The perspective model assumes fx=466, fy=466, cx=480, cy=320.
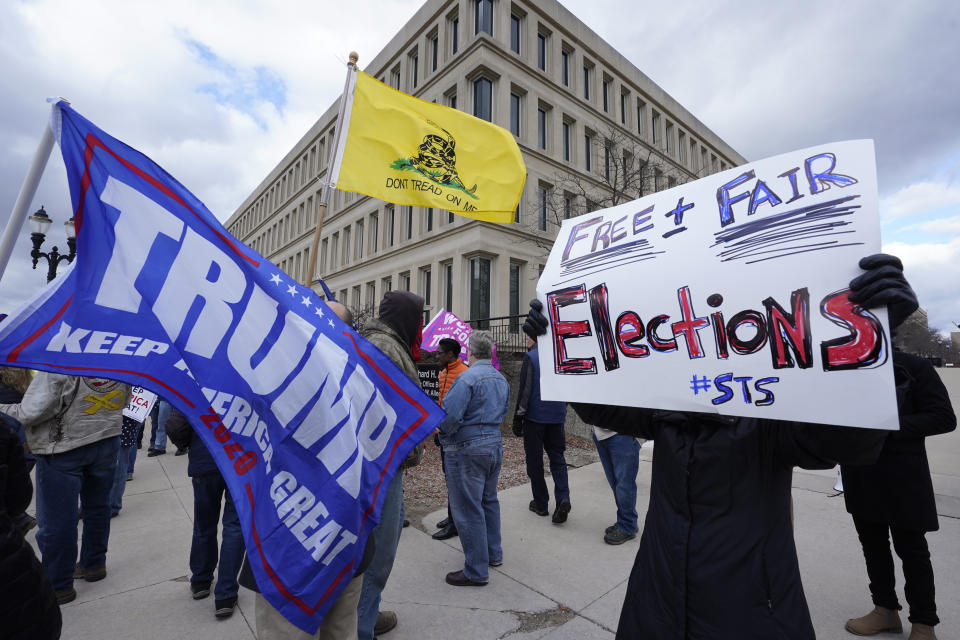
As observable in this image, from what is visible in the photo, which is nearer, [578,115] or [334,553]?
[334,553]

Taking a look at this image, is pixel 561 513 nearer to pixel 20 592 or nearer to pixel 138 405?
pixel 20 592

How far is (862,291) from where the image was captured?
52.6 inches

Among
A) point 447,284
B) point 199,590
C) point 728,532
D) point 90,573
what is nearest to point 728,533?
point 728,532

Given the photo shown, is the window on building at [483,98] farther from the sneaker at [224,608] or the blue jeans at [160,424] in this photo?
the sneaker at [224,608]

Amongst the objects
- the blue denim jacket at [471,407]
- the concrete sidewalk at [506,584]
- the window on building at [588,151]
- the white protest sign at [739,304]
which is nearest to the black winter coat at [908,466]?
the concrete sidewalk at [506,584]

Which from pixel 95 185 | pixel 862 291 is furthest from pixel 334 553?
pixel 862 291

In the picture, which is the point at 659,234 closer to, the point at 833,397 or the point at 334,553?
the point at 833,397

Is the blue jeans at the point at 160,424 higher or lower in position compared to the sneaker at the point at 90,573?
higher

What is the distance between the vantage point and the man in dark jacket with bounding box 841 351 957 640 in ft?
8.79

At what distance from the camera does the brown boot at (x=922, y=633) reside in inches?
105

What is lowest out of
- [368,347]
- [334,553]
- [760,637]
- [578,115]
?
[760,637]

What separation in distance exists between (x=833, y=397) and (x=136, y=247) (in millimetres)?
2454

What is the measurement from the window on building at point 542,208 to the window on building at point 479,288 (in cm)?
302

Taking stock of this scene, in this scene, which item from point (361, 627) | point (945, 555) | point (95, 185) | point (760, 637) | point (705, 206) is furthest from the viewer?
point (945, 555)
